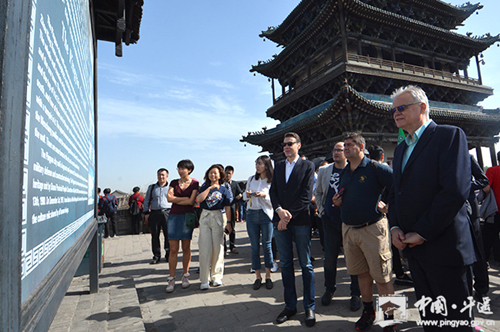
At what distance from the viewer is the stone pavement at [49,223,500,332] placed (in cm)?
286

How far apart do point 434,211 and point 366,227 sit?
1082mm

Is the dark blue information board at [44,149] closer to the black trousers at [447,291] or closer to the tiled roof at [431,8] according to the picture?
the black trousers at [447,291]

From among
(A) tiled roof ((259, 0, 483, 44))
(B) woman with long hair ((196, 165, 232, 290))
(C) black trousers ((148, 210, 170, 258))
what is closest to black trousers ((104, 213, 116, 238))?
(C) black trousers ((148, 210, 170, 258))

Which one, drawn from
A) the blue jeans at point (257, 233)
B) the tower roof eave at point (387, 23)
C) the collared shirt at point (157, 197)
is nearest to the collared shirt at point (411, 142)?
the blue jeans at point (257, 233)

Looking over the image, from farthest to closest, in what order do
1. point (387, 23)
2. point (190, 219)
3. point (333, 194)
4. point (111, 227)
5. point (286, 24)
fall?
1. point (286, 24)
2. point (387, 23)
3. point (111, 227)
4. point (190, 219)
5. point (333, 194)

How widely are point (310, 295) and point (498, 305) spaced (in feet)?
7.87

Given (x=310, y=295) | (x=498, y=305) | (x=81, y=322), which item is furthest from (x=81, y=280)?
(x=498, y=305)

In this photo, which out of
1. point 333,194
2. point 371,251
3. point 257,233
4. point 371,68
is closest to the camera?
point 371,251

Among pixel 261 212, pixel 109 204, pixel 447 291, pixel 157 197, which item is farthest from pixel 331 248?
pixel 109 204

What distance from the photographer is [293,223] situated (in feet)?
10.5

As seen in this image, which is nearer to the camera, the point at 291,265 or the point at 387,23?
the point at 291,265

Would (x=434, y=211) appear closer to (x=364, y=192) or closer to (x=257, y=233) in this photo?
(x=364, y=192)

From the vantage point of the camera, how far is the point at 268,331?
289cm

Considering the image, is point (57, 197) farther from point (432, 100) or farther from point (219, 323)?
point (432, 100)
